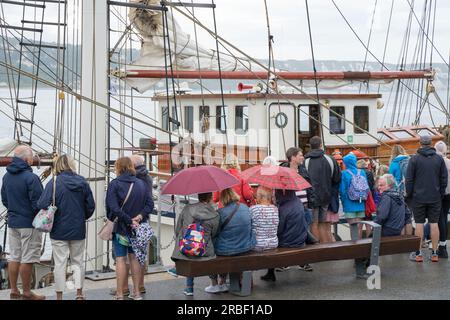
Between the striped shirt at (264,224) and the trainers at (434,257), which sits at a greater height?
the striped shirt at (264,224)

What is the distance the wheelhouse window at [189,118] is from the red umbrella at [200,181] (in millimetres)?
9574

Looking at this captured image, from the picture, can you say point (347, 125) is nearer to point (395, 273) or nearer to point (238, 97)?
point (238, 97)

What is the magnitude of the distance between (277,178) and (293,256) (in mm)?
959

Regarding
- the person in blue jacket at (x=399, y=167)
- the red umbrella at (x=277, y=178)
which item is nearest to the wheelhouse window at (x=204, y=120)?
the person in blue jacket at (x=399, y=167)

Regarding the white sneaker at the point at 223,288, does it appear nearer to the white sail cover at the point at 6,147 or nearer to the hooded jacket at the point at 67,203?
the hooded jacket at the point at 67,203

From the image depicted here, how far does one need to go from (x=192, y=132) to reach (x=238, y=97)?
1.56 metres

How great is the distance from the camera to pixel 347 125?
17.9 m

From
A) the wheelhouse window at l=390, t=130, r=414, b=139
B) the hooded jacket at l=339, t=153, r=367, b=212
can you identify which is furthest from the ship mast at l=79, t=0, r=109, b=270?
the wheelhouse window at l=390, t=130, r=414, b=139

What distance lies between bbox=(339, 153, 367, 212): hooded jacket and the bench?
878 mm

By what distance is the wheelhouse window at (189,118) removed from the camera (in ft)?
60.3

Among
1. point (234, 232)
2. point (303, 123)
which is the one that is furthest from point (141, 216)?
point (303, 123)

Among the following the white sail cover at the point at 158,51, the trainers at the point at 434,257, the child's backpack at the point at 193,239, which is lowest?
the trainers at the point at 434,257

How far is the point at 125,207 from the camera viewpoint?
877 centimetres
